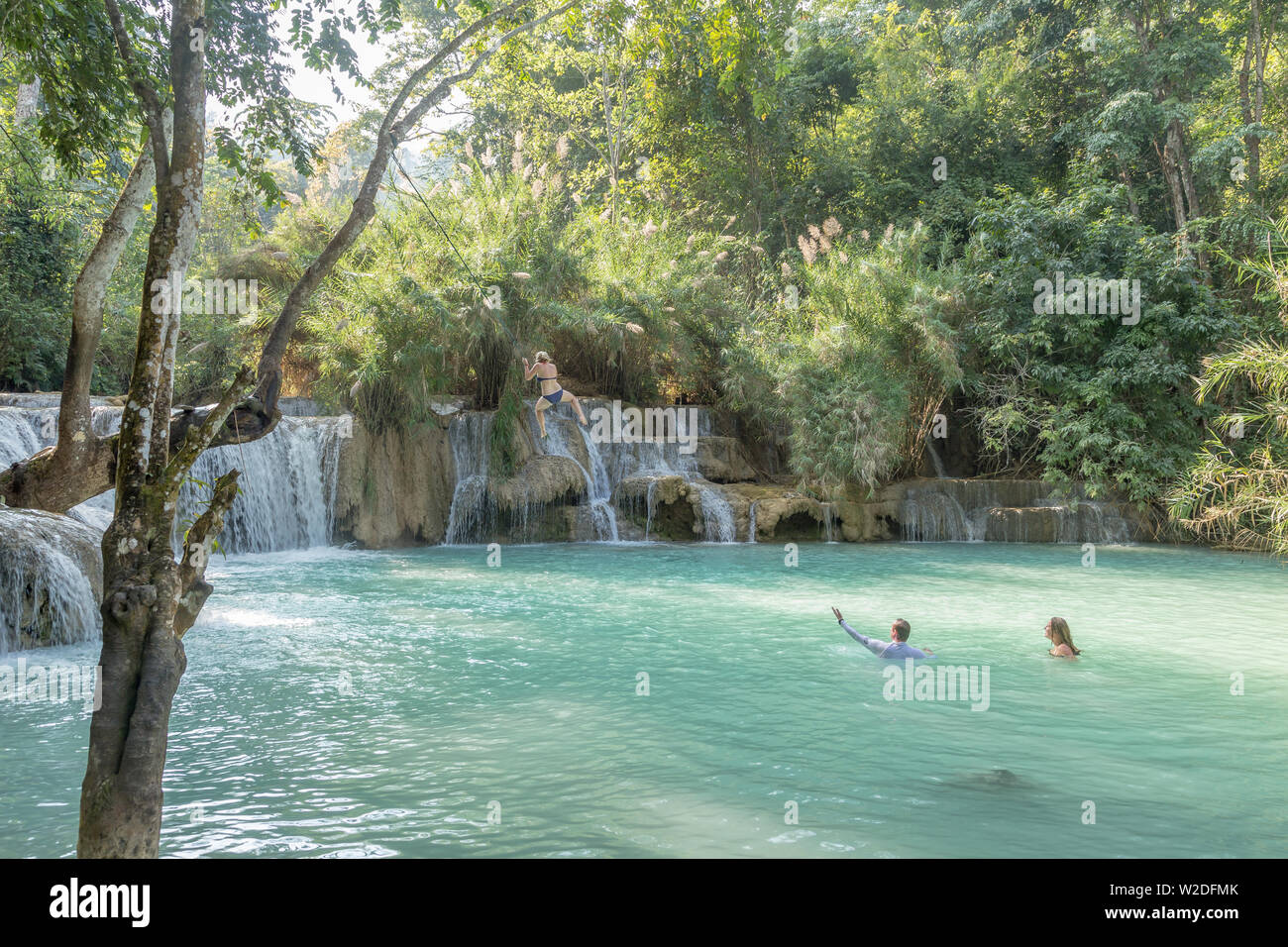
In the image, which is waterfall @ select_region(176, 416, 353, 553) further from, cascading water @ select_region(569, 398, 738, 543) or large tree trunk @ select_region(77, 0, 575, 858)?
large tree trunk @ select_region(77, 0, 575, 858)

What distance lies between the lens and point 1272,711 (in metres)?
6.63

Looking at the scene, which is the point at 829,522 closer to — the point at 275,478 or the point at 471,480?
the point at 471,480

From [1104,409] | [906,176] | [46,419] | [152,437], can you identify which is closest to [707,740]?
[152,437]

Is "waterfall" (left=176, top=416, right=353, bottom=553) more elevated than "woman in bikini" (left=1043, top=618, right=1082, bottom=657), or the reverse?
"waterfall" (left=176, top=416, right=353, bottom=553)

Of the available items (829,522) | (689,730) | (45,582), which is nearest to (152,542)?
(689,730)

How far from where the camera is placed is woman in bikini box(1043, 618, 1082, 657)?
26.5 ft

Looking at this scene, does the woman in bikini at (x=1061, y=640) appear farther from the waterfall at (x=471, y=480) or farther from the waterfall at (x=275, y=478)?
the waterfall at (x=275, y=478)

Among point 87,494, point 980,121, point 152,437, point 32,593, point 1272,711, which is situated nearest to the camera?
point 152,437

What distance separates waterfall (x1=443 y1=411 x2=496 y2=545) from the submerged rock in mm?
7971

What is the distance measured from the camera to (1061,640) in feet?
26.6

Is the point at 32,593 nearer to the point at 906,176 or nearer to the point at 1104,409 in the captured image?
the point at 1104,409

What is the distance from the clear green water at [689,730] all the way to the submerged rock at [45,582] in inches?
14.9

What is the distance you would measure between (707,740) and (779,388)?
1275 cm

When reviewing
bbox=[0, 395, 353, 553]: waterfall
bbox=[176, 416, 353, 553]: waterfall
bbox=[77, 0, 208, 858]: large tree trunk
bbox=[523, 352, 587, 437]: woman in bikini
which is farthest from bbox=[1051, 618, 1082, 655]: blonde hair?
bbox=[176, 416, 353, 553]: waterfall
